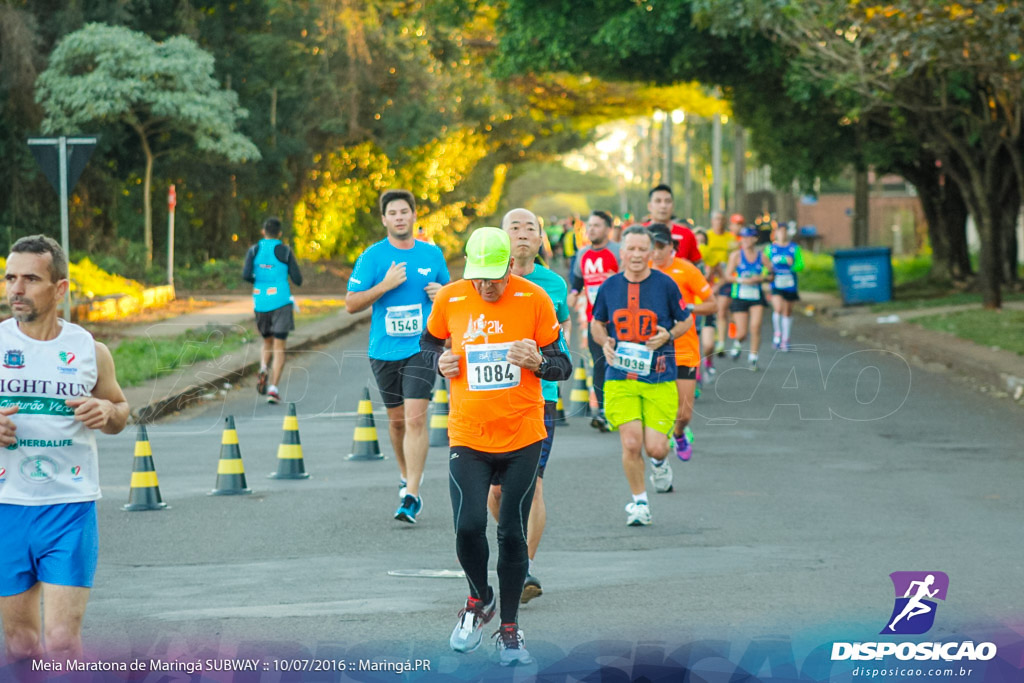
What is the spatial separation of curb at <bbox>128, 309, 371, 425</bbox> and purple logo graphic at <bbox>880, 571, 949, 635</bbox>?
8.87m

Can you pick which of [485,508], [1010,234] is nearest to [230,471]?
[485,508]

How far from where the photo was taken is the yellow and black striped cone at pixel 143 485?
9.84 metres

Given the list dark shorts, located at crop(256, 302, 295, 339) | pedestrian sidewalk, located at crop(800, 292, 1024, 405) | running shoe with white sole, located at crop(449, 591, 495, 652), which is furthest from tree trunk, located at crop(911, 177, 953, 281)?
running shoe with white sole, located at crop(449, 591, 495, 652)

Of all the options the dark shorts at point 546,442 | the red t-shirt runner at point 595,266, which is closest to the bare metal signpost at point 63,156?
the red t-shirt runner at point 595,266

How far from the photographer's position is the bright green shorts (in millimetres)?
9383

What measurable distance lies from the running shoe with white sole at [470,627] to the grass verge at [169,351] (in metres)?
10.8

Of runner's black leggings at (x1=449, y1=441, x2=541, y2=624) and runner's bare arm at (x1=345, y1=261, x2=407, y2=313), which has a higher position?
runner's bare arm at (x1=345, y1=261, x2=407, y2=313)

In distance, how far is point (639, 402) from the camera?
9453mm

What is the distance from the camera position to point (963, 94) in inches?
985

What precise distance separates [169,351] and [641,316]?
1204 cm

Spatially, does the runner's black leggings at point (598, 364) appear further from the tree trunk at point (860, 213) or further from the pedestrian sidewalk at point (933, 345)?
the tree trunk at point (860, 213)

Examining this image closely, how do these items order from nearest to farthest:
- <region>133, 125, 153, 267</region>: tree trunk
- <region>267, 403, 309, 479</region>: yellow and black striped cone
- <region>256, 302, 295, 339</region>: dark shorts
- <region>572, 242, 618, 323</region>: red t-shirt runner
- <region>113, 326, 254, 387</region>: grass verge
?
<region>267, 403, 309, 479</region>: yellow and black striped cone, <region>572, 242, 618, 323</region>: red t-shirt runner, <region>256, 302, 295, 339</region>: dark shorts, <region>113, 326, 254, 387</region>: grass verge, <region>133, 125, 153, 267</region>: tree trunk

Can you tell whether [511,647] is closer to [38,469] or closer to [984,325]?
[38,469]

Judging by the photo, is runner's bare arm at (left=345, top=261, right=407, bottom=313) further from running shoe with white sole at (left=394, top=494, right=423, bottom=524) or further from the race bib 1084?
the race bib 1084
